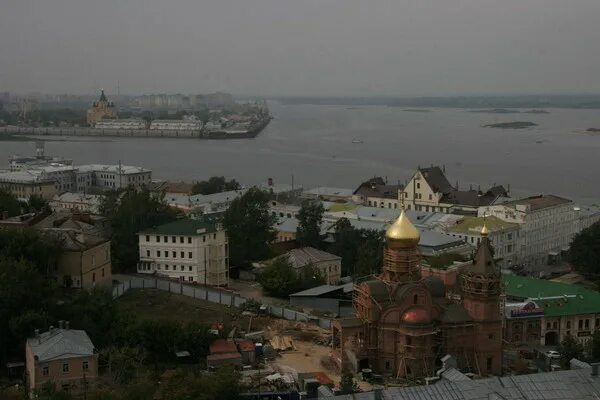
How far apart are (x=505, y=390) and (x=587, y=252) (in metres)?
13.1

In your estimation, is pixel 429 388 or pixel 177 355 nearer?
pixel 429 388

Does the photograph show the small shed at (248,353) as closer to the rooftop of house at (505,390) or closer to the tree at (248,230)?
the rooftop of house at (505,390)

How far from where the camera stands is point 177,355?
499 inches

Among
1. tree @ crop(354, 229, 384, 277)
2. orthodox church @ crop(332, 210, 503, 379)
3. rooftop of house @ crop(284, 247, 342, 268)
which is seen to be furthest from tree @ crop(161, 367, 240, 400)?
rooftop of house @ crop(284, 247, 342, 268)

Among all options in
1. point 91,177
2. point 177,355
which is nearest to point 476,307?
point 177,355

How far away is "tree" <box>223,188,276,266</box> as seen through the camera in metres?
19.9

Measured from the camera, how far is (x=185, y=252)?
18.3 meters

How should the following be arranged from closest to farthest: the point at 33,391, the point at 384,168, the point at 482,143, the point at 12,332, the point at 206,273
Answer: the point at 33,391 → the point at 12,332 → the point at 206,273 → the point at 384,168 → the point at 482,143

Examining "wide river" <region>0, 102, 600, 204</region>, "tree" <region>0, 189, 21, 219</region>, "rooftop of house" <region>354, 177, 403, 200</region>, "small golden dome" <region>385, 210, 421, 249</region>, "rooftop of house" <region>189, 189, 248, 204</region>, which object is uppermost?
"small golden dome" <region>385, 210, 421, 249</region>

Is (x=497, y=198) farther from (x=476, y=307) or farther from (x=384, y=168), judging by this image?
(x=384, y=168)

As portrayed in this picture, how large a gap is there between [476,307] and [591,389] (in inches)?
188

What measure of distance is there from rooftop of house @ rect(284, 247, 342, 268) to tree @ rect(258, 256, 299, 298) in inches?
41.6

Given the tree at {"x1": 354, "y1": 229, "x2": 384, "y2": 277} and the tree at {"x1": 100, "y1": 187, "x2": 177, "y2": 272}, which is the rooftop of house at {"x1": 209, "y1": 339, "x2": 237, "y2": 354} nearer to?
the tree at {"x1": 354, "y1": 229, "x2": 384, "y2": 277}

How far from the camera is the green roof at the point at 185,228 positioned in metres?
18.3
